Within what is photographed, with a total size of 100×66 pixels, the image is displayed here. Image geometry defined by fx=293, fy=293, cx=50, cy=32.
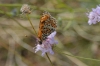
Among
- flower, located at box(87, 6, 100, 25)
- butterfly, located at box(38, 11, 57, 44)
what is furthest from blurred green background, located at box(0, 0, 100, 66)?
butterfly, located at box(38, 11, 57, 44)

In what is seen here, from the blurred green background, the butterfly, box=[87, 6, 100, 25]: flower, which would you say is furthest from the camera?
the blurred green background

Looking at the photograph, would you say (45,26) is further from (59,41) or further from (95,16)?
(59,41)

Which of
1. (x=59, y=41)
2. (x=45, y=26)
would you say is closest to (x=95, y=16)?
(x=45, y=26)

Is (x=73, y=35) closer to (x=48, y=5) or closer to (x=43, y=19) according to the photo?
(x=48, y=5)

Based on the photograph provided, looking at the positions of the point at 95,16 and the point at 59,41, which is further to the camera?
the point at 59,41

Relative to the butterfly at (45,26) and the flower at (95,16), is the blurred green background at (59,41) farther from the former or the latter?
the butterfly at (45,26)

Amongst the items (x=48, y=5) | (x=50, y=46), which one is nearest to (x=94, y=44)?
(x=48, y=5)

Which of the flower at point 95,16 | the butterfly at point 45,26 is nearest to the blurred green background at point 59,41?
the flower at point 95,16

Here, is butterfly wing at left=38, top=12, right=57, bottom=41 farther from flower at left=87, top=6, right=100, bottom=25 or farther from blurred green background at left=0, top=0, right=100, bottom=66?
blurred green background at left=0, top=0, right=100, bottom=66
